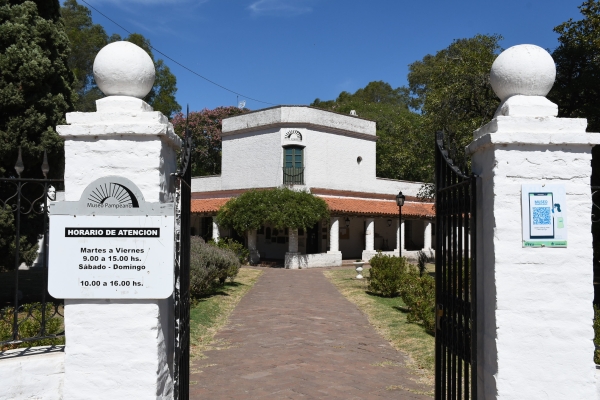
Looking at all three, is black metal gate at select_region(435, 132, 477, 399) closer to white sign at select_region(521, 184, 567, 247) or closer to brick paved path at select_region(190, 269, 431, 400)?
white sign at select_region(521, 184, 567, 247)

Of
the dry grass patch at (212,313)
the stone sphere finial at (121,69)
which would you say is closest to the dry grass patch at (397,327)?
the dry grass patch at (212,313)

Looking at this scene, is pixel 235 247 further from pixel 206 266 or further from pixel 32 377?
pixel 32 377

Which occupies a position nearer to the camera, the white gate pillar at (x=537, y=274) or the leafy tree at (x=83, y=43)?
the white gate pillar at (x=537, y=274)

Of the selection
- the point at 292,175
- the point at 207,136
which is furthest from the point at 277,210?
the point at 207,136

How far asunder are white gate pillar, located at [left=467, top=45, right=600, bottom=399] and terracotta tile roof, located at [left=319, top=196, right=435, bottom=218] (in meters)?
21.2

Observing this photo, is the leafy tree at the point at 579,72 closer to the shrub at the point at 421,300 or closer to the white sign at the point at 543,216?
the shrub at the point at 421,300

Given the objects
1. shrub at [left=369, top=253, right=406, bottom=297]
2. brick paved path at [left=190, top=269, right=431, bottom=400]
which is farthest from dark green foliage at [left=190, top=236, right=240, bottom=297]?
shrub at [left=369, top=253, right=406, bottom=297]

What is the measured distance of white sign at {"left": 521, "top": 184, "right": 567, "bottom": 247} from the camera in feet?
11.5

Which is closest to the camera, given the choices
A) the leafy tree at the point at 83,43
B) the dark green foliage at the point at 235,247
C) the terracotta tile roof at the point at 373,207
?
the dark green foliage at the point at 235,247

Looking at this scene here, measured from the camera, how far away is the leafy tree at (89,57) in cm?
3200

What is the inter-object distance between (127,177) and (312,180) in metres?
22.4

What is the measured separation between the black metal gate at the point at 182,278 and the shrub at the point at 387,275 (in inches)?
403

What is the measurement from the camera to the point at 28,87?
34.4 ft

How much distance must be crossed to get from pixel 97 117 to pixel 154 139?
1.43ft
